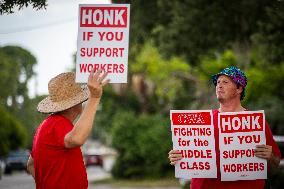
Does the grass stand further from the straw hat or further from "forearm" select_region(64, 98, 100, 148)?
"forearm" select_region(64, 98, 100, 148)

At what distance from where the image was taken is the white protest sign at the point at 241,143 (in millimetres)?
6059

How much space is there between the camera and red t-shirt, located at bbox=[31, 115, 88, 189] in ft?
16.7

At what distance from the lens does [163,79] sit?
4103cm

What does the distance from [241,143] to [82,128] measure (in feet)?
6.34

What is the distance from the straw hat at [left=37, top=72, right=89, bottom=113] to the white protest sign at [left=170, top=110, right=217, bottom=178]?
116 centimetres

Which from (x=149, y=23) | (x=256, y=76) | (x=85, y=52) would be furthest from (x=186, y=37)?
(x=85, y=52)

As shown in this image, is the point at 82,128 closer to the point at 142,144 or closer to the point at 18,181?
the point at 142,144

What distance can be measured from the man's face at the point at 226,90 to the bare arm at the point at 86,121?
1.55 m

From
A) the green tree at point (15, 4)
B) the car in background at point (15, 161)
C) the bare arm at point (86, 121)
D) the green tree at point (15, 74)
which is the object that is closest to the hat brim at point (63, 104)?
the bare arm at point (86, 121)

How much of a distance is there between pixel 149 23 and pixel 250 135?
522 inches

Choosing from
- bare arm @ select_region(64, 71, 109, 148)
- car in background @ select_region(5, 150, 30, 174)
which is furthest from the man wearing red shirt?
car in background @ select_region(5, 150, 30, 174)

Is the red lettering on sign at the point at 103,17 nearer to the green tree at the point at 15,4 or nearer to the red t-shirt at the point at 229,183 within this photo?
the green tree at the point at 15,4

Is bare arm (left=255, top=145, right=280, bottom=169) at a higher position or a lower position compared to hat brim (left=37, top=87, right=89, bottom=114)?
lower

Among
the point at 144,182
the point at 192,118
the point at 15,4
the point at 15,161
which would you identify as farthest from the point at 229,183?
the point at 15,161
